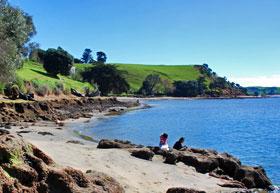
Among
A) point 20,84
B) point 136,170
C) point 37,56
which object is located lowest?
point 136,170

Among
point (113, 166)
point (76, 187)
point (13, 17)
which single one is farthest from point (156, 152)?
point (13, 17)

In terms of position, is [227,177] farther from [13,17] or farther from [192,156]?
[13,17]

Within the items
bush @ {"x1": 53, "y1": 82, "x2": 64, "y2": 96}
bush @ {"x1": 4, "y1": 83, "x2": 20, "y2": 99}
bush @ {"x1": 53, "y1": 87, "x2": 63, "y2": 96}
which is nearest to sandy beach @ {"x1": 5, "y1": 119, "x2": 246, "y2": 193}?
bush @ {"x1": 4, "y1": 83, "x2": 20, "y2": 99}

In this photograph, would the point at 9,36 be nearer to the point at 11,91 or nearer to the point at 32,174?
the point at 11,91

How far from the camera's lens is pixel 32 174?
12594 mm

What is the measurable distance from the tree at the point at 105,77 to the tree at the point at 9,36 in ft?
358

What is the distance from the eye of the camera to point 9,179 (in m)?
12.0

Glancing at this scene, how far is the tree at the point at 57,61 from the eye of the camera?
131 metres

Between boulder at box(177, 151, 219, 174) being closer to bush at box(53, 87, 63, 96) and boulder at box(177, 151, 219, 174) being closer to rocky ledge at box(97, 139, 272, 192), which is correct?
rocky ledge at box(97, 139, 272, 192)

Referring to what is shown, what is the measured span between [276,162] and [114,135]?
78.2 feet

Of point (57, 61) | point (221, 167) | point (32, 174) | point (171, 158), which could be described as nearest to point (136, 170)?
point (171, 158)

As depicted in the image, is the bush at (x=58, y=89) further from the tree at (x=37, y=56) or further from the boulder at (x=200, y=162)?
the boulder at (x=200, y=162)

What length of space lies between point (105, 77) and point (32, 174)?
150183mm

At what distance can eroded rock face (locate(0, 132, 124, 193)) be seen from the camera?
12.2 meters
